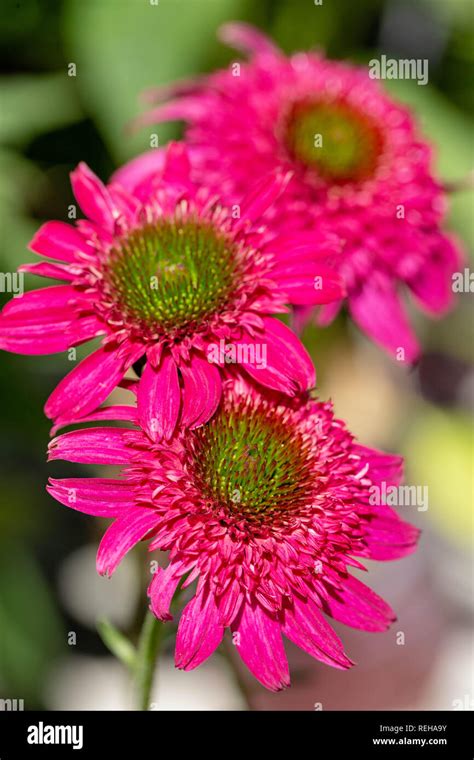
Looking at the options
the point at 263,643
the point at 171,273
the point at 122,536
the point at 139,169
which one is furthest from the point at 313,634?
the point at 139,169

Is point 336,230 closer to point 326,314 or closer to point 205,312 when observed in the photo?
point 326,314

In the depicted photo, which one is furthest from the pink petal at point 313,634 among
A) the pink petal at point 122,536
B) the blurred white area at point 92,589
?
the blurred white area at point 92,589

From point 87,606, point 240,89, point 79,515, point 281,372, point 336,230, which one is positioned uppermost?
point 240,89

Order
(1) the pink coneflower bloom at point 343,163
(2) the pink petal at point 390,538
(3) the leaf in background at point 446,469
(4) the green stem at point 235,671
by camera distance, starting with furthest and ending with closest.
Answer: (3) the leaf in background at point 446,469
(4) the green stem at point 235,671
(1) the pink coneflower bloom at point 343,163
(2) the pink petal at point 390,538

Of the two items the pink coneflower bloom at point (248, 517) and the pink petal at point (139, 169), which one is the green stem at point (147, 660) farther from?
the pink petal at point (139, 169)

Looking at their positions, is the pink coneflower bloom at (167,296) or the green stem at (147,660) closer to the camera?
the pink coneflower bloom at (167,296)

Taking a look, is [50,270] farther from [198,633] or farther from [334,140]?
[334,140]

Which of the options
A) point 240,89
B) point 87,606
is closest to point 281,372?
point 240,89
